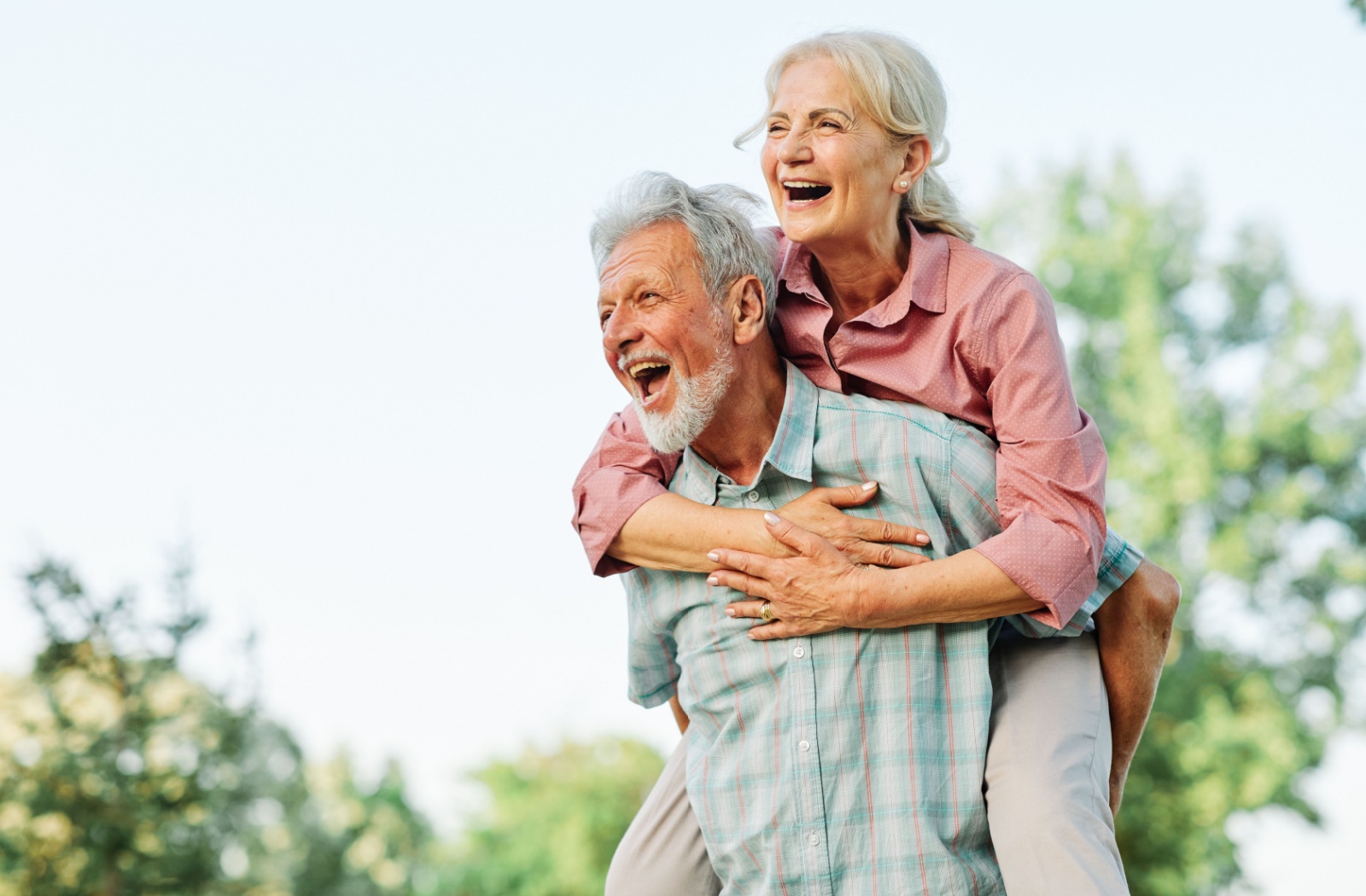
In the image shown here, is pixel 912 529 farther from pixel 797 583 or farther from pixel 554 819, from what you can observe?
pixel 554 819

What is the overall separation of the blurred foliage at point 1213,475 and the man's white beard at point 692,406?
1548cm

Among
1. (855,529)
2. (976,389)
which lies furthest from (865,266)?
(855,529)

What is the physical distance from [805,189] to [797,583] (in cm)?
89

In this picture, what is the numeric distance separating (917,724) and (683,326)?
3.39 feet

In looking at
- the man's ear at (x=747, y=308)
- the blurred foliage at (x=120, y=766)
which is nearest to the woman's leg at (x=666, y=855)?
the man's ear at (x=747, y=308)

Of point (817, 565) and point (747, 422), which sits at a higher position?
point (747, 422)

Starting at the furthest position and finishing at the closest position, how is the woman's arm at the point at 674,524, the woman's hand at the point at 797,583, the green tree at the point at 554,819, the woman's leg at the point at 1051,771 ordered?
1. the green tree at the point at 554,819
2. the woman's arm at the point at 674,524
3. the woman's hand at the point at 797,583
4. the woman's leg at the point at 1051,771

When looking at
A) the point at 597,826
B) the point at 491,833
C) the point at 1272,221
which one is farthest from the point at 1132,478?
the point at 491,833

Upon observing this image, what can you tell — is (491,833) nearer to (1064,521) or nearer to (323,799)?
(323,799)

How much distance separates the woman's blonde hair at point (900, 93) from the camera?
122 inches

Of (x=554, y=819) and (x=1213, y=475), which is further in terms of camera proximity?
(x=554, y=819)

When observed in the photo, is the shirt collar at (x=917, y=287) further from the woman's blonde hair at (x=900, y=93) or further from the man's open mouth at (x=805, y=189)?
the man's open mouth at (x=805, y=189)

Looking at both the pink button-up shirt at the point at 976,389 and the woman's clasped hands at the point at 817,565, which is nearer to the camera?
the pink button-up shirt at the point at 976,389

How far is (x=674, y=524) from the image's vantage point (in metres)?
3.15
